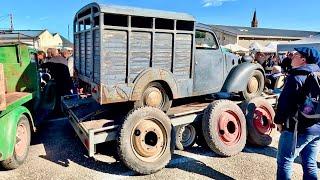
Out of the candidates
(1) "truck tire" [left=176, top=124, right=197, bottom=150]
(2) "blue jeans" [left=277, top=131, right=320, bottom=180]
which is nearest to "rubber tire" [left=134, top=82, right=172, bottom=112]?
(1) "truck tire" [left=176, top=124, right=197, bottom=150]

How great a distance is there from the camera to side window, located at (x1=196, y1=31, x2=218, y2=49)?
6352mm

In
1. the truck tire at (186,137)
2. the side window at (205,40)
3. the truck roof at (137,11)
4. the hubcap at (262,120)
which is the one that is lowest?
the truck tire at (186,137)

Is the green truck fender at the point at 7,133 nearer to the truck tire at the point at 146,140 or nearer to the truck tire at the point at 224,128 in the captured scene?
the truck tire at the point at 146,140

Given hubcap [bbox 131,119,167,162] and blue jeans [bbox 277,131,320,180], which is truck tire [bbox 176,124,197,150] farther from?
blue jeans [bbox 277,131,320,180]

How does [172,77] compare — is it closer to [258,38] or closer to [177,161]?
[177,161]

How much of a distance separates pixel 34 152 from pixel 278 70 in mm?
7608

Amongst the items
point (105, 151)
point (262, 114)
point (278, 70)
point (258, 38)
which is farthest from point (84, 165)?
point (258, 38)

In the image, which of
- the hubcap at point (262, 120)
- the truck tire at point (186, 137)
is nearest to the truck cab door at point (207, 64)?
the truck tire at point (186, 137)

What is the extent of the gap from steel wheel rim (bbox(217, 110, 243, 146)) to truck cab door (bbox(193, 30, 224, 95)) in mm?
726

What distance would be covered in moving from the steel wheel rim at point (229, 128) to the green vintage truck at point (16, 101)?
11.1 ft

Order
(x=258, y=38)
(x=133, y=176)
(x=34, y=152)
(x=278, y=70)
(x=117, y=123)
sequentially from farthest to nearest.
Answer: (x=258, y=38) < (x=278, y=70) < (x=34, y=152) < (x=117, y=123) < (x=133, y=176)

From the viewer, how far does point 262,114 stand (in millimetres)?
6473

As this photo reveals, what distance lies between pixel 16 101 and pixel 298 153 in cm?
435

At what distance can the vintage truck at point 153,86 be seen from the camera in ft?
16.4
